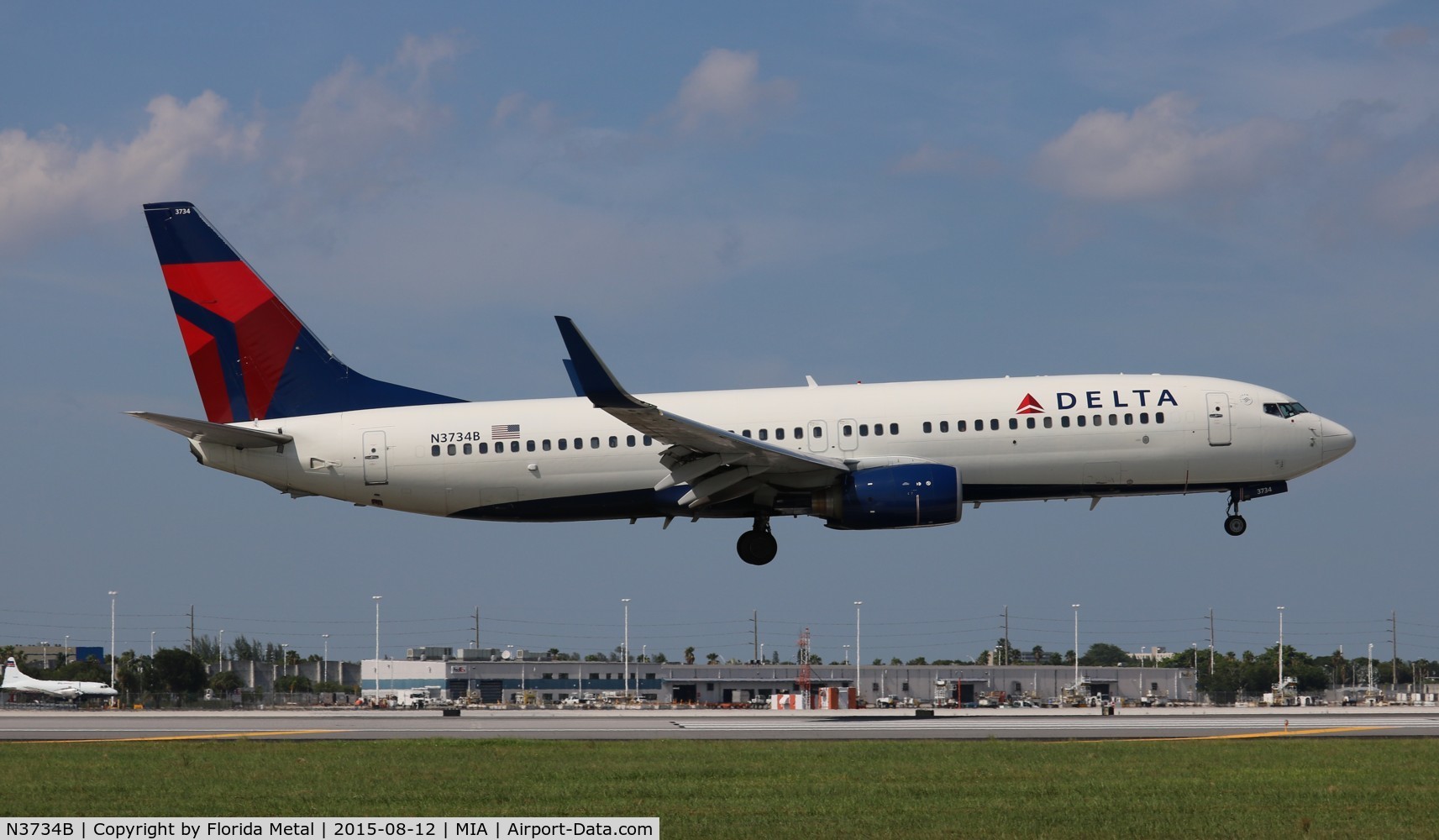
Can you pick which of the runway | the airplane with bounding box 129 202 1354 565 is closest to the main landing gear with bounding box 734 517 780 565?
the airplane with bounding box 129 202 1354 565

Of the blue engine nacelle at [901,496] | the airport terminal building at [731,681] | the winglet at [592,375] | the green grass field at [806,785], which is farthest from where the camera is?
the airport terminal building at [731,681]

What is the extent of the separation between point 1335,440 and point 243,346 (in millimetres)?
31782

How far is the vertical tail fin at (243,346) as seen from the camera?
45.4 m

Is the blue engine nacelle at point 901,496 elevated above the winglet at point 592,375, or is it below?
below

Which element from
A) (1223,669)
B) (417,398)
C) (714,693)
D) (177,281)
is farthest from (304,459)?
(1223,669)

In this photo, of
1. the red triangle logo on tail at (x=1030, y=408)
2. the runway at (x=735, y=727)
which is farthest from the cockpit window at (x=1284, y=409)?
the runway at (x=735, y=727)

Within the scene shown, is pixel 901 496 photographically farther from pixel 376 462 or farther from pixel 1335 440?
pixel 376 462

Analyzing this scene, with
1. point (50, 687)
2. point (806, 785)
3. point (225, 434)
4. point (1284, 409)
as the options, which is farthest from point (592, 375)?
point (50, 687)

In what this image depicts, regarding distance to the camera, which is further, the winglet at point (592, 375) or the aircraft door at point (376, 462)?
the aircraft door at point (376, 462)

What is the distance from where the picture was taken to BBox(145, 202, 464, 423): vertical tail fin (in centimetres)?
4544

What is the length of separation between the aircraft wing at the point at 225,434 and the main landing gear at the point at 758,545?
13.2 m

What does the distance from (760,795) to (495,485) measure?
21.6 m

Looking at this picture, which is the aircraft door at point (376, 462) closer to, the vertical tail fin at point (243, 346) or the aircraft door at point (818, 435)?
the vertical tail fin at point (243, 346)

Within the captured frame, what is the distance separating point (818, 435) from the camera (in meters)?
42.8
